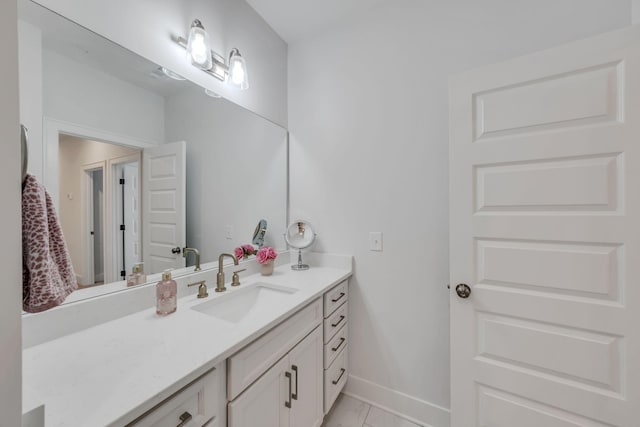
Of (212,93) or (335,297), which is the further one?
(335,297)

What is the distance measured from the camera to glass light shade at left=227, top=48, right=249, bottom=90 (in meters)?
1.49

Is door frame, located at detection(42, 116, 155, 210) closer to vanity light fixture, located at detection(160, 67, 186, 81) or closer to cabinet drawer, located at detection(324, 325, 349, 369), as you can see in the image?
vanity light fixture, located at detection(160, 67, 186, 81)

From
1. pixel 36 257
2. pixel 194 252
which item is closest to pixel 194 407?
pixel 36 257

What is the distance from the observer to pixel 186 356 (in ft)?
2.43

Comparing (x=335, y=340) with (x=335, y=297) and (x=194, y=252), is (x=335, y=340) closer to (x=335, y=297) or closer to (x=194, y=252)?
(x=335, y=297)

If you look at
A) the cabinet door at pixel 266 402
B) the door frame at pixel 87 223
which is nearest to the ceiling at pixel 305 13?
the door frame at pixel 87 223

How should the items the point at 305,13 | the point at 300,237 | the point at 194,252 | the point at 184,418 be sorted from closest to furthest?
the point at 184,418, the point at 194,252, the point at 305,13, the point at 300,237

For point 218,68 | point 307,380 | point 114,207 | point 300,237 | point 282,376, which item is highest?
point 218,68

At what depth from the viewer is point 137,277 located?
1089 mm

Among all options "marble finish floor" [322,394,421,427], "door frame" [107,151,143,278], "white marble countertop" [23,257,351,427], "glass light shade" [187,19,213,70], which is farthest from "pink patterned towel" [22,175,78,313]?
Answer: "marble finish floor" [322,394,421,427]

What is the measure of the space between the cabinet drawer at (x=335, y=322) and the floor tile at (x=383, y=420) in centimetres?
56

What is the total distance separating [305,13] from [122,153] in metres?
1.48

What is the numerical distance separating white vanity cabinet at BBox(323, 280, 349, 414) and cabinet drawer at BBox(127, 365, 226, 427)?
71 centimetres

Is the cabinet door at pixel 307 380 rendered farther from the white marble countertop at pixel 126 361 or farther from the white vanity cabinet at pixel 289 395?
the white marble countertop at pixel 126 361
